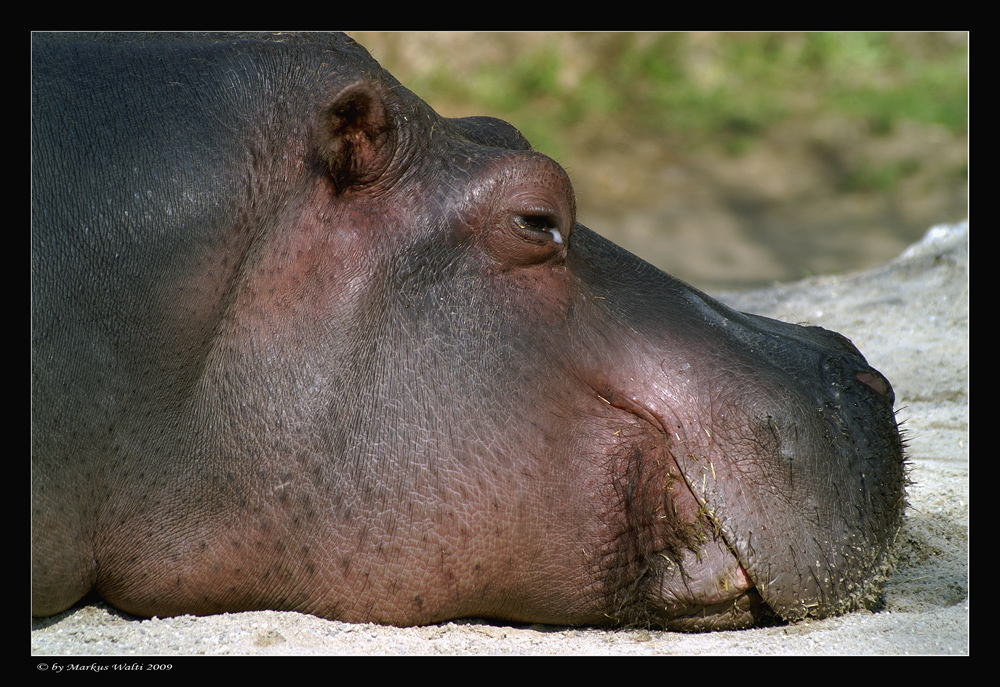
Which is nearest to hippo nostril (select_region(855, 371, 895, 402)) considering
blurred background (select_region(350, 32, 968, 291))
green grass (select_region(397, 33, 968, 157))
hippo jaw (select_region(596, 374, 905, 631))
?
hippo jaw (select_region(596, 374, 905, 631))

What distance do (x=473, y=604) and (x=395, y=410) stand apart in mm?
575

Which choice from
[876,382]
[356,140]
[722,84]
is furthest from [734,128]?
[356,140]

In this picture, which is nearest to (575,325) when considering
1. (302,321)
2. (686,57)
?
(302,321)

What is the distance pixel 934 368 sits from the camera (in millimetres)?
4535

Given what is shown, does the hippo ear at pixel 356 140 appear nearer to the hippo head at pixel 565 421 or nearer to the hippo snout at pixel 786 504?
the hippo head at pixel 565 421

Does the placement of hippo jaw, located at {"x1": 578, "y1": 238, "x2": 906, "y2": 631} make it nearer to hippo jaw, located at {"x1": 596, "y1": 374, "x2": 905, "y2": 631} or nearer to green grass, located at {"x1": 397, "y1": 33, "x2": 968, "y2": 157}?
hippo jaw, located at {"x1": 596, "y1": 374, "x2": 905, "y2": 631}

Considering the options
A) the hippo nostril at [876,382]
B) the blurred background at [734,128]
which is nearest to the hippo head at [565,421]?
the hippo nostril at [876,382]

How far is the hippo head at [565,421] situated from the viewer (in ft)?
8.01

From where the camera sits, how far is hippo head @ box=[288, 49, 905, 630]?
244cm

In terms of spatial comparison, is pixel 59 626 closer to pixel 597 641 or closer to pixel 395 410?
pixel 395 410

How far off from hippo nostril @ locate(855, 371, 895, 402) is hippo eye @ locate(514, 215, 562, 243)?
997 mm

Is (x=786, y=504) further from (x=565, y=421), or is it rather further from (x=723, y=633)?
(x=565, y=421)

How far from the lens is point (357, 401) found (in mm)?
2438

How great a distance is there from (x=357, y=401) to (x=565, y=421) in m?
0.57
